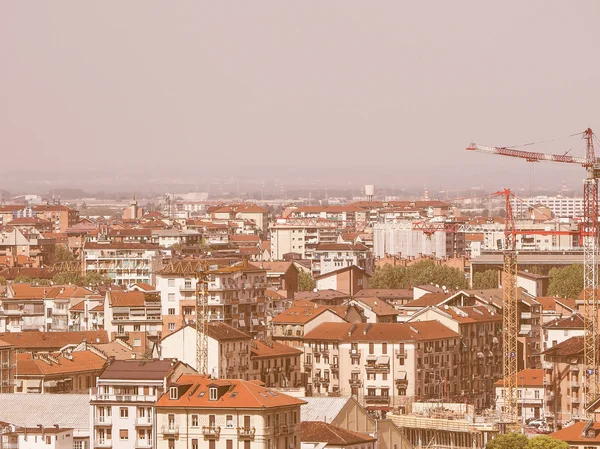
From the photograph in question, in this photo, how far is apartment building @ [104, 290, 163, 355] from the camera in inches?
3105

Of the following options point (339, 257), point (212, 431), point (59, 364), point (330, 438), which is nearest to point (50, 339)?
point (59, 364)

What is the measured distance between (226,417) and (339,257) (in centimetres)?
9446

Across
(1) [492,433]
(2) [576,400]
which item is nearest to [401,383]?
(2) [576,400]

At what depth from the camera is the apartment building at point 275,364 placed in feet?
233

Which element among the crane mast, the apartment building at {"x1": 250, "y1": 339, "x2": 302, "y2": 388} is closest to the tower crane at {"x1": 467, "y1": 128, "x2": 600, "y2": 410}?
the crane mast

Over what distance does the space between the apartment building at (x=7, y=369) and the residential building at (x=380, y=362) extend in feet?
36.0

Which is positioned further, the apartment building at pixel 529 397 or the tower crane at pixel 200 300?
the apartment building at pixel 529 397

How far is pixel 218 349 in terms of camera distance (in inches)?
2689

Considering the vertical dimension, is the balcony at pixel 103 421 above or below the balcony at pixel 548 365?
above

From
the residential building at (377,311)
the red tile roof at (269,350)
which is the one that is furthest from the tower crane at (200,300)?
the residential building at (377,311)

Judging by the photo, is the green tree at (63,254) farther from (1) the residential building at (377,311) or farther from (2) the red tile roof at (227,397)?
(2) the red tile roof at (227,397)

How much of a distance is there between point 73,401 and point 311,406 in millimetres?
6016

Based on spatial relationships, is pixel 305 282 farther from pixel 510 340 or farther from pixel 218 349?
pixel 218 349

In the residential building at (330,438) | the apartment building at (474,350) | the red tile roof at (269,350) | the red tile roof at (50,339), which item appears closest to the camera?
the residential building at (330,438)
